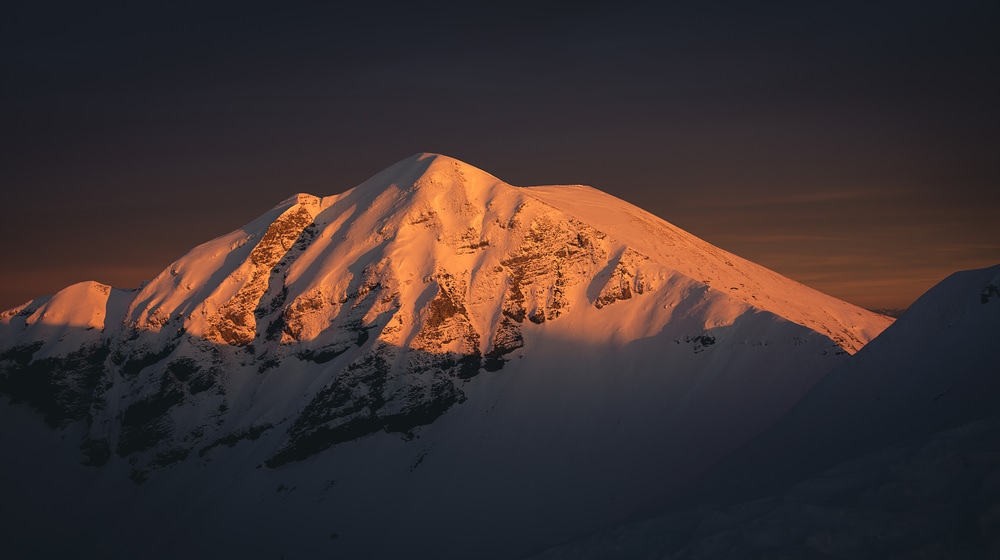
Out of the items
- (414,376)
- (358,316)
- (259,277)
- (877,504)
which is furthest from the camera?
(259,277)

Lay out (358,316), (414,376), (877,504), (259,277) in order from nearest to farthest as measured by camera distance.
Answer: (877,504) → (414,376) → (358,316) → (259,277)

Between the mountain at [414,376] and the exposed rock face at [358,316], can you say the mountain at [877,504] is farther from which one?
the exposed rock face at [358,316]

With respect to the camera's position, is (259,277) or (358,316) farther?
(259,277)

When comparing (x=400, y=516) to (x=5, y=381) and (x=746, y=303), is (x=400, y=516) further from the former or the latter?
(x=5, y=381)

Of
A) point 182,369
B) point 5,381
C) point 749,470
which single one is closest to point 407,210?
point 182,369

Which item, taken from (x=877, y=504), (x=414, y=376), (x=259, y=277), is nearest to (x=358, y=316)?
(x=414, y=376)

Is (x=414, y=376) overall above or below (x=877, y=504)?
below

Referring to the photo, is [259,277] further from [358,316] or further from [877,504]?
[877,504]
